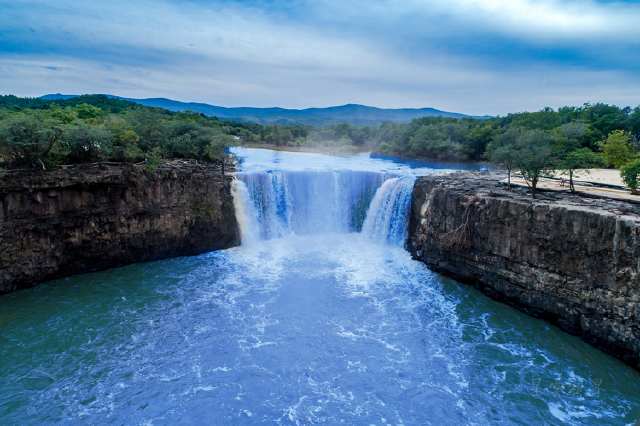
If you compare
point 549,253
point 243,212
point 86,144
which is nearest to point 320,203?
point 243,212

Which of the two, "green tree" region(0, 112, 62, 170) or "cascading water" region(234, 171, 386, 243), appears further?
"cascading water" region(234, 171, 386, 243)

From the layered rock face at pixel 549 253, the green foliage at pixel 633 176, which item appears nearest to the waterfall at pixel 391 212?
the layered rock face at pixel 549 253

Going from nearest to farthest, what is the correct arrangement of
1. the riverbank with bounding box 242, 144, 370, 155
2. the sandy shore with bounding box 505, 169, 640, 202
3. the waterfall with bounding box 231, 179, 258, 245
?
1. the sandy shore with bounding box 505, 169, 640, 202
2. the waterfall with bounding box 231, 179, 258, 245
3. the riverbank with bounding box 242, 144, 370, 155

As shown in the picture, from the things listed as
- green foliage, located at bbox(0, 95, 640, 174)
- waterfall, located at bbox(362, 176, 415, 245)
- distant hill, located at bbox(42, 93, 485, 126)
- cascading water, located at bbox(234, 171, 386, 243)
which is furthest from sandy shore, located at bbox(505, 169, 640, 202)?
distant hill, located at bbox(42, 93, 485, 126)

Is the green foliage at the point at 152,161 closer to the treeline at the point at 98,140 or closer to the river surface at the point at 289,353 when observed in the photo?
the treeline at the point at 98,140

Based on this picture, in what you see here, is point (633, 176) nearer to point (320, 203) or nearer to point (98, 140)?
point (320, 203)

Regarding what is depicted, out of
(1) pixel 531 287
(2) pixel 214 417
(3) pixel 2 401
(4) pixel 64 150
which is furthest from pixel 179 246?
(1) pixel 531 287

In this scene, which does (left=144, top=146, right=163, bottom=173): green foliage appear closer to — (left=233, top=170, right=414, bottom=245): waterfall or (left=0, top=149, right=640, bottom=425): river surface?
(left=233, top=170, right=414, bottom=245): waterfall
